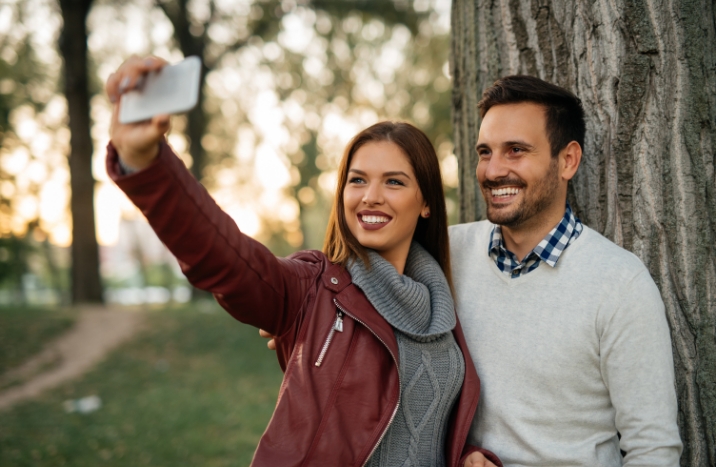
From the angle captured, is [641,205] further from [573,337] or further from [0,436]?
[0,436]

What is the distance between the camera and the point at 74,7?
43.7 ft

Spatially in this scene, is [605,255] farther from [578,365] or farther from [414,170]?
[414,170]

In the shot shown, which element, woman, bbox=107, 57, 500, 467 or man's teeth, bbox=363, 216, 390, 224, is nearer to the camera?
woman, bbox=107, 57, 500, 467

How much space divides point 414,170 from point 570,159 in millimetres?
718

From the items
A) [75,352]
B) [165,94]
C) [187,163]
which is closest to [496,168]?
[165,94]

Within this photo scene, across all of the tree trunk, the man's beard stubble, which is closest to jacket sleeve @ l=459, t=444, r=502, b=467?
the man's beard stubble

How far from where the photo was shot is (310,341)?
7.45 feet

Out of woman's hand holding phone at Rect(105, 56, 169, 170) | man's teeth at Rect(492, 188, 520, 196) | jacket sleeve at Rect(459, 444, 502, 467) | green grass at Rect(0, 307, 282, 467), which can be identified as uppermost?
woman's hand holding phone at Rect(105, 56, 169, 170)

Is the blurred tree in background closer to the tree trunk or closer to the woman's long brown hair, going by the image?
the tree trunk

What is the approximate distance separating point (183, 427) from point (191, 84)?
6.41 m

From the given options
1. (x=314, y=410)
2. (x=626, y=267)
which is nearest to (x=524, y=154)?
(x=626, y=267)

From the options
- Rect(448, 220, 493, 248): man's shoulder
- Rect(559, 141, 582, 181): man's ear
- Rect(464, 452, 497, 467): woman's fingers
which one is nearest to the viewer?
Rect(464, 452, 497, 467): woman's fingers

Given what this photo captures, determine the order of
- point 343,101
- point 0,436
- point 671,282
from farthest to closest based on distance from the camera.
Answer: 1. point 343,101
2. point 0,436
3. point 671,282

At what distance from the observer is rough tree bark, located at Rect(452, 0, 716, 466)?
8.71 feet
